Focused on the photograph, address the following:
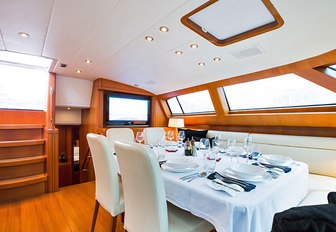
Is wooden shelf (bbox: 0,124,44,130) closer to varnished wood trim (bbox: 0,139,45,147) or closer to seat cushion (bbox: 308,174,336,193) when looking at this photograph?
varnished wood trim (bbox: 0,139,45,147)

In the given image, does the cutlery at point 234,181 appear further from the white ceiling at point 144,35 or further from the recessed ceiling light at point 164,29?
the recessed ceiling light at point 164,29

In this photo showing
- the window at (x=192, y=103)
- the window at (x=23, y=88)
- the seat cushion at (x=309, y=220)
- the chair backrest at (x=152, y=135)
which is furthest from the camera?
the window at (x=192, y=103)

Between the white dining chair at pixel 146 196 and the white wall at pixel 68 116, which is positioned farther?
the white wall at pixel 68 116

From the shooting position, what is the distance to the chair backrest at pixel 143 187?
956 millimetres

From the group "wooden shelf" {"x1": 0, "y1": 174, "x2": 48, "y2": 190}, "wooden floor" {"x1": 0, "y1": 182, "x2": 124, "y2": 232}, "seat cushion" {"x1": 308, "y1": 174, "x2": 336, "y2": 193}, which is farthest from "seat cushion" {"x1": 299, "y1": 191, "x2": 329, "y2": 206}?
"wooden shelf" {"x1": 0, "y1": 174, "x2": 48, "y2": 190}

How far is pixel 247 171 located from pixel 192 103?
3.71m

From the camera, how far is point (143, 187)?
104 cm

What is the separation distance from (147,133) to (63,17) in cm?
194

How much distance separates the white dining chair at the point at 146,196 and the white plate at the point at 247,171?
0.42 m

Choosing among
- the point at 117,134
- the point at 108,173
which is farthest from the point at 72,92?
the point at 108,173

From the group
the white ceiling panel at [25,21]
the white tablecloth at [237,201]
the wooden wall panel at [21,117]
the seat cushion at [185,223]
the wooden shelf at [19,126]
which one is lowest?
the seat cushion at [185,223]

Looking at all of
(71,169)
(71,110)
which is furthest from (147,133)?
(71,169)

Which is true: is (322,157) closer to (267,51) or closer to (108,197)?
(267,51)

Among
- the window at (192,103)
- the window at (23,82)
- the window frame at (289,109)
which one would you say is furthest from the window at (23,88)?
the window frame at (289,109)
